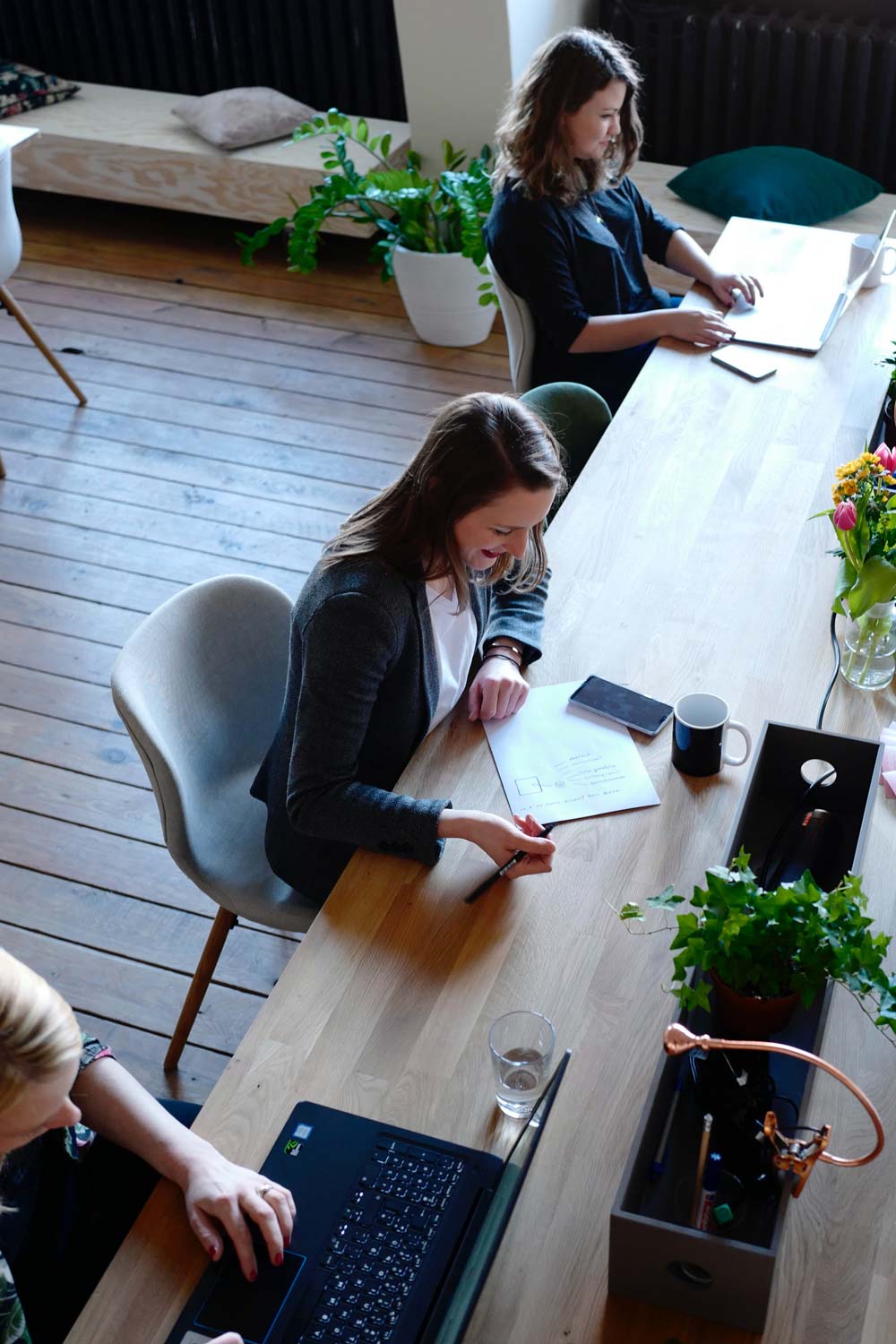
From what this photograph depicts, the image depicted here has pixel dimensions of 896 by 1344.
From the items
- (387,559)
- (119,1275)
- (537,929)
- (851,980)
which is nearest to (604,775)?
(537,929)

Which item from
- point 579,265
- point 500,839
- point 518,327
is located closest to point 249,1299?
point 500,839

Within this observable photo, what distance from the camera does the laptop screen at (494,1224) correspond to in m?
1.10

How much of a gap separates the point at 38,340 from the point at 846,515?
2.86 metres

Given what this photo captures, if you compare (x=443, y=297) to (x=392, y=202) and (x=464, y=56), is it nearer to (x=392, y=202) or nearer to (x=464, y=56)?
(x=392, y=202)

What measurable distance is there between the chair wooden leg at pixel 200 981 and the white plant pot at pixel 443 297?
249cm

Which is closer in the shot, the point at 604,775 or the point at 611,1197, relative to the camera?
the point at 611,1197

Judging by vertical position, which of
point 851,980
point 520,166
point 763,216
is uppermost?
point 520,166

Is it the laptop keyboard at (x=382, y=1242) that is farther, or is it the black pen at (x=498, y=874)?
the black pen at (x=498, y=874)

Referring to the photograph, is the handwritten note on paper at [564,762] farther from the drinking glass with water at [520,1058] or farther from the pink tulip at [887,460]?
the pink tulip at [887,460]

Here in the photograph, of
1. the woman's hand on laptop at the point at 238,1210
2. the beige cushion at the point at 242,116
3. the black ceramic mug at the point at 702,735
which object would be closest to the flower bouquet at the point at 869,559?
the black ceramic mug at the point at 702,735

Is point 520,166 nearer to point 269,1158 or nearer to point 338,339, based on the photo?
point 338,339

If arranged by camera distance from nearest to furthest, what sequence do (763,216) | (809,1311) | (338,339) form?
(809,1311), (763,216), (338,339)

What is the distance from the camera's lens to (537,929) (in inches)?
58.8

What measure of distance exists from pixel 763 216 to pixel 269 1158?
11.2 feet
